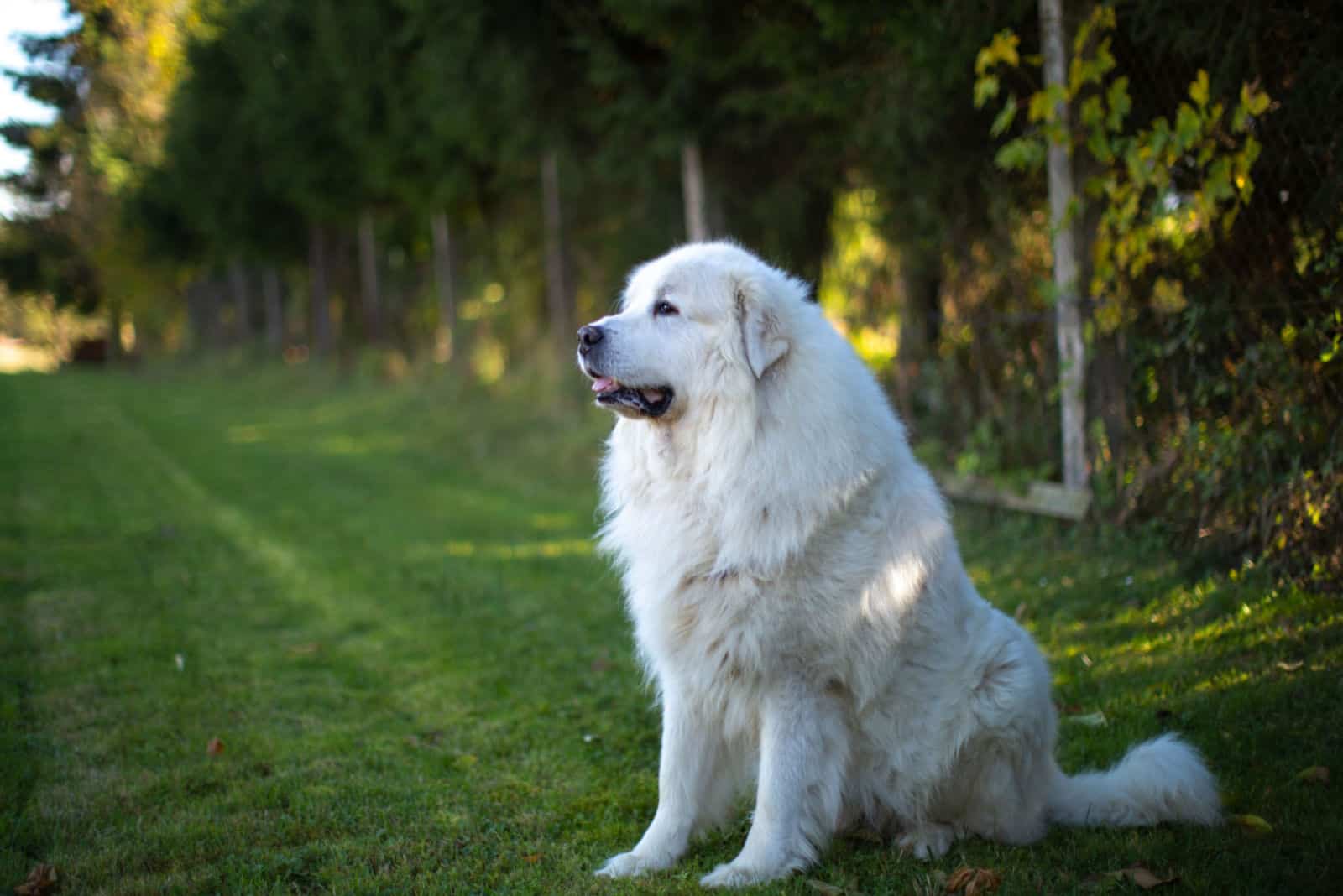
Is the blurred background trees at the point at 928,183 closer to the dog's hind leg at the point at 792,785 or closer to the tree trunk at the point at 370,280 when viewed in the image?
the tree trunk at the point at 370,280

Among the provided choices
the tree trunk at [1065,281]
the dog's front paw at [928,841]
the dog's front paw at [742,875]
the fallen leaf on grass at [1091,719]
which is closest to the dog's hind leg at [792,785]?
the dog's front paw at [742,875]

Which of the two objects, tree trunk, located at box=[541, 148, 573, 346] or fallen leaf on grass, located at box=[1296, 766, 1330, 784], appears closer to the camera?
fallen leaf on grass, located at box=[1296, 766, 1330, 784]

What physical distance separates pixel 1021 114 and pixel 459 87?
667 cm

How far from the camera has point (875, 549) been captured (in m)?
3.22

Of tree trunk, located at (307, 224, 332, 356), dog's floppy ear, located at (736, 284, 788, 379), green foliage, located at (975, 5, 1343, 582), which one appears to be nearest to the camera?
dog's floppy ear, located at (736, 284, 788, 379)

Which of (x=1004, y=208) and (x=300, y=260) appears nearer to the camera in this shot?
(x=1004, y=208)

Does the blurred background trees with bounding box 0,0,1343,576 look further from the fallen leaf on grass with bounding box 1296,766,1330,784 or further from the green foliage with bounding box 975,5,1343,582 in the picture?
the fallen leaf on grass with bounding box 1296,766,1330,784

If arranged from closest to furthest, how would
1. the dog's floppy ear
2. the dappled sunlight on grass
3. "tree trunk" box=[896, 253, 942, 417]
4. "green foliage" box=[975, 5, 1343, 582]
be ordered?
the dog's floppy ear → "green foliage" box=[975, 5, 1343, 582] → the dappled sunlight on grass → "tree trunk" box=[896, 253, 942, 417]

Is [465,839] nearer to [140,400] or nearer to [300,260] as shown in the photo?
[140,400]

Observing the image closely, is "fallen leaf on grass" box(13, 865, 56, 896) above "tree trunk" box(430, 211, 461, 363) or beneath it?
beneath

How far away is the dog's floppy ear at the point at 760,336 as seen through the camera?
10.6 ft

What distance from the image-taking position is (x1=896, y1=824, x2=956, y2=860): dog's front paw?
328 cm

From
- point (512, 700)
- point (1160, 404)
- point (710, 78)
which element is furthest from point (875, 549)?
point (710, 78)

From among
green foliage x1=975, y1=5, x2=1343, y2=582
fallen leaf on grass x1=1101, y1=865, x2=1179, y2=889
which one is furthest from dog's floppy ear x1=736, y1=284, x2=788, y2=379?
green foliage x1=975, y1=5, x2=1343, y2=582
